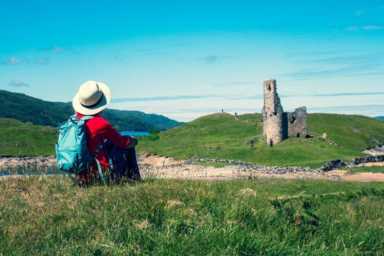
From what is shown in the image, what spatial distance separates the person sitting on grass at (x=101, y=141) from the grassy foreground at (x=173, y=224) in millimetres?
959

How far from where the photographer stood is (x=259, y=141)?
189 ft

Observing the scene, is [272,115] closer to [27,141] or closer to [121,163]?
[27,141]

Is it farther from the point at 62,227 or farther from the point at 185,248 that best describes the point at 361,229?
the point at 62,227

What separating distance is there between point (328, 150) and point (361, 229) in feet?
130

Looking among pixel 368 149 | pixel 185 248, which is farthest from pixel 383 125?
pixel 185 248

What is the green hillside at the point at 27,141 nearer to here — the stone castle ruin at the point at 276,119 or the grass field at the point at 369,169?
the stone castle ruin at the point at 276,119

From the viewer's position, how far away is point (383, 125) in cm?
8500

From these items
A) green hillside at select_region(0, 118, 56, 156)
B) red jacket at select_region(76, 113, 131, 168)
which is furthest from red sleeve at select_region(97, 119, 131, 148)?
green hillside at select_region(0, 118, 56, 156)

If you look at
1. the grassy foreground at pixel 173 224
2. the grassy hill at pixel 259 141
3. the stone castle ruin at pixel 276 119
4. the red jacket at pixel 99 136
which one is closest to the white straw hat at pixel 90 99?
the red jacket at pixel 99 136

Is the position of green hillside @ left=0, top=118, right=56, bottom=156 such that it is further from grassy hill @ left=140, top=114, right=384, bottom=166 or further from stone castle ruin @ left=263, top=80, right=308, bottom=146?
stone castle ruin @ left=263, top=80, right=308, bottom=146

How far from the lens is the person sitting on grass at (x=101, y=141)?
1281 cm

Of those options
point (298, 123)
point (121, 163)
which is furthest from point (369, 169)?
point (121, 163)

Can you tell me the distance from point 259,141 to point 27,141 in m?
36.9

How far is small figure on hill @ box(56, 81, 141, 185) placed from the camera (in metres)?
12.6
